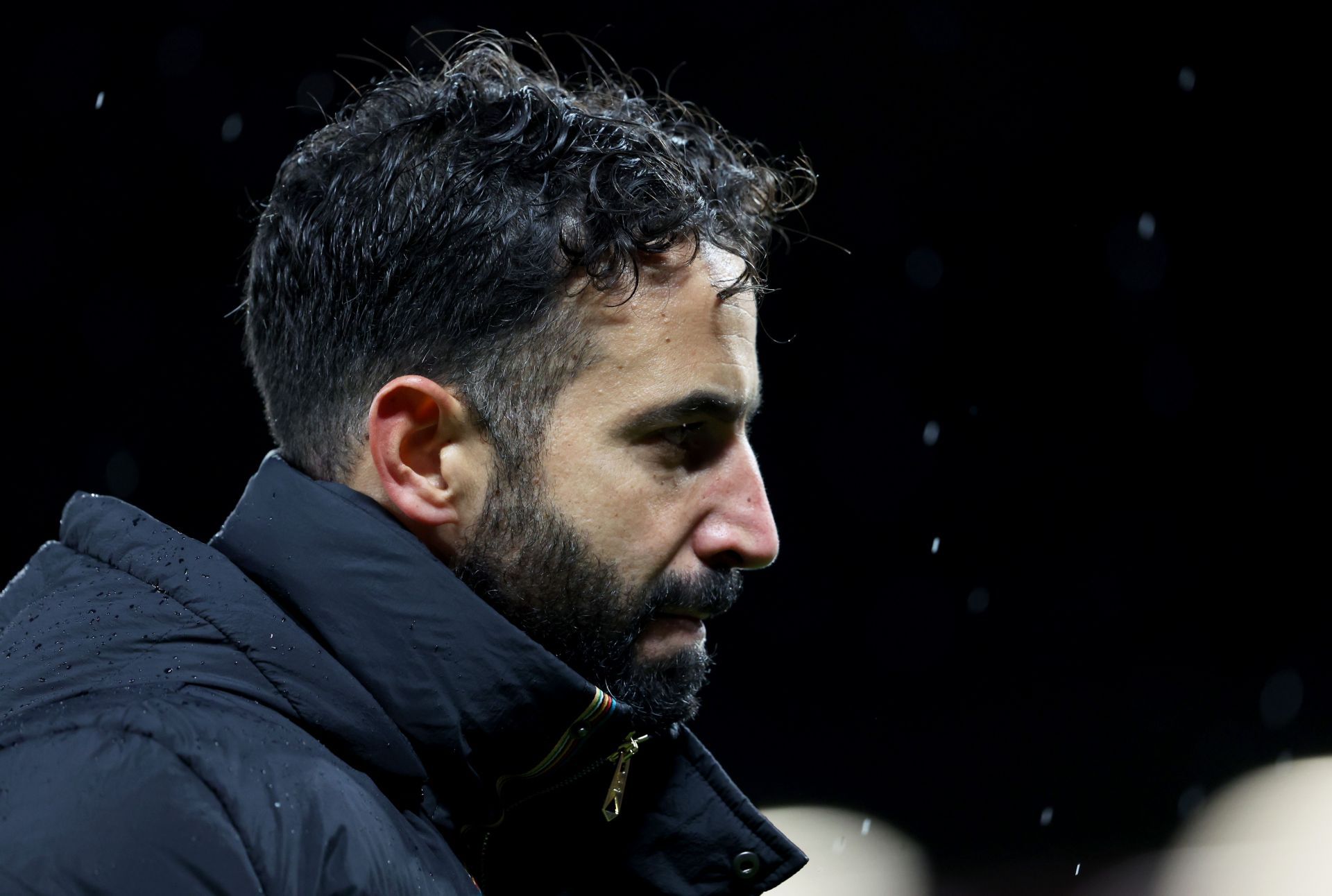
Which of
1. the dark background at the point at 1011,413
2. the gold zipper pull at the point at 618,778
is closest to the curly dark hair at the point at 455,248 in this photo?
the gold zipper pull at the point at 618,778

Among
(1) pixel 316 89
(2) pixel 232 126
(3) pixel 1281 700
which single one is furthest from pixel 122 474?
(3) pixel 1281 700

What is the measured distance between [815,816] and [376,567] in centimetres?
372

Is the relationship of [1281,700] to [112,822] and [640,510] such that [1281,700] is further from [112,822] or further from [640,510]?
[112,822]

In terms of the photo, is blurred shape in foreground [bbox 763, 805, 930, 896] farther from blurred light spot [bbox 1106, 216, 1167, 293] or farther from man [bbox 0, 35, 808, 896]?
man [bbox 0, 35, 808, 896]

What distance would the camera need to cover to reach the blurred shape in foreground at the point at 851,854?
4.32m

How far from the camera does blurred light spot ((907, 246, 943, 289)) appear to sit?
445 cm

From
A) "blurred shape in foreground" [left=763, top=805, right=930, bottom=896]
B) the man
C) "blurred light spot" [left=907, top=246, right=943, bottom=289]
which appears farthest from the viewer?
"blurred light spot" [left=907, top=246, right=943, bottom=289]

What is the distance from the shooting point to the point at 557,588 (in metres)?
1.36

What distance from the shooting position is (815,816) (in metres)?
4.65

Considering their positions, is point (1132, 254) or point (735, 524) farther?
point (1132, 254)

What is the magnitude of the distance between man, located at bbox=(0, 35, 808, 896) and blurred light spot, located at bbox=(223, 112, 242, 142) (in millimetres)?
2096

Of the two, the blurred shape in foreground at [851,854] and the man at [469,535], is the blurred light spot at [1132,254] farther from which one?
the man at [469,535]

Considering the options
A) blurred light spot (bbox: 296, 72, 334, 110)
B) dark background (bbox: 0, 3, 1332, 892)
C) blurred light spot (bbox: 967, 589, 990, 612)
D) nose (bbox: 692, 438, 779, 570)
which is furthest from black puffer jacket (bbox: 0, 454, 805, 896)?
blurred light spot (bbox: 967, 589, 990, 612)

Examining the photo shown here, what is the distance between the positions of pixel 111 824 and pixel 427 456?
0.57 metres
